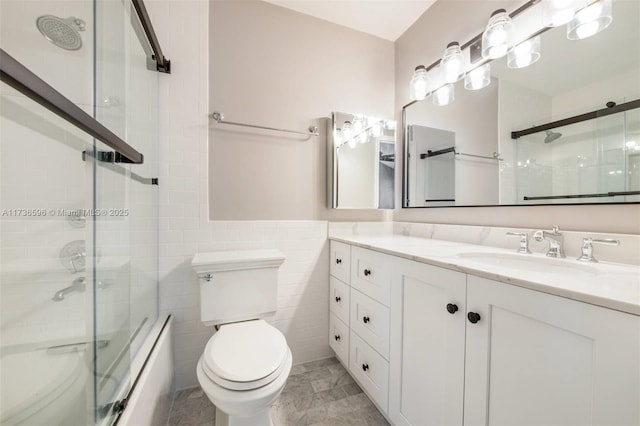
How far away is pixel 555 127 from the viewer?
1.05m

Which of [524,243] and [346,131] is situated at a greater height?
[346,131]

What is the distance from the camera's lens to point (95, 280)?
Result: 2.72 feet

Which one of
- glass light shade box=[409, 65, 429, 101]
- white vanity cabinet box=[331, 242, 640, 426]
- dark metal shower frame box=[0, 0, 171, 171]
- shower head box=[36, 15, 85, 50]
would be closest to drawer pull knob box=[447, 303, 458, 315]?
white vanity cabinet box=[331, 242, 640, 426]

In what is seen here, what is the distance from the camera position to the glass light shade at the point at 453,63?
1.40 meters

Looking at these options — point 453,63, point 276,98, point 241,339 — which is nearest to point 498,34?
point 453,63

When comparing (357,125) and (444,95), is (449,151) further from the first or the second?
(357,125)

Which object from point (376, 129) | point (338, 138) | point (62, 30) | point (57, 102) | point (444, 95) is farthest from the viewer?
point (376, 129)

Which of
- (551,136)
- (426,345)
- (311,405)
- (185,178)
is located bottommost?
(311,405)

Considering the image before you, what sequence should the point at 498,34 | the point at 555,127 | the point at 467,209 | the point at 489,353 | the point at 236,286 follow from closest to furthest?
the point at 489,353, the point at 555,127, the point at 498,34, the point at 236,286, the point at 467,209

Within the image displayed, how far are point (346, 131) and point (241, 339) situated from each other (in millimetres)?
1487

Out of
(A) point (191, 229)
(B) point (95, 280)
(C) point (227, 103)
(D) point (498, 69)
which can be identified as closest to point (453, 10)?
(D) point (498, 69)

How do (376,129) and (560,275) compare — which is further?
(376,129)

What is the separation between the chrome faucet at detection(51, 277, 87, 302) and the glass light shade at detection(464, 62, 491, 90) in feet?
6.53

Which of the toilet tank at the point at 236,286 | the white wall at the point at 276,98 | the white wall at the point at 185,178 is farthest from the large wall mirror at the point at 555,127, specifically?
the white wall at the point at 185,178
